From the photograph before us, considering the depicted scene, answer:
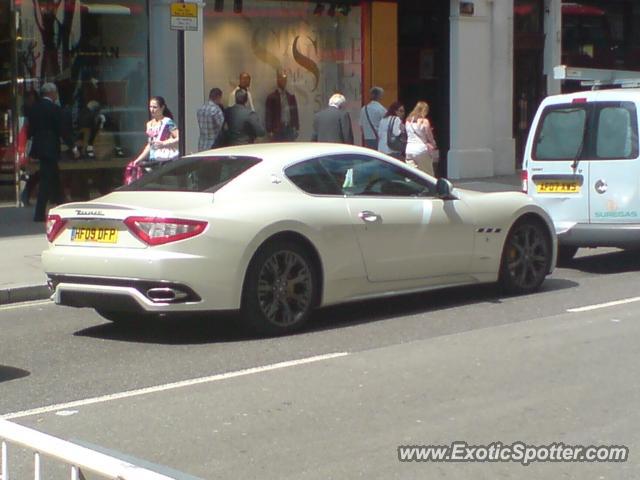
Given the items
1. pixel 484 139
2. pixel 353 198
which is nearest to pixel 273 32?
pixel 484 139

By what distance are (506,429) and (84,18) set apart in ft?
46.4

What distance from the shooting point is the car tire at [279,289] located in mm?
8898

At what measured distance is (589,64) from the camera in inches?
1076

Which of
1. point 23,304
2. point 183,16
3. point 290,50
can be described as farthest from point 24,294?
point 290,50

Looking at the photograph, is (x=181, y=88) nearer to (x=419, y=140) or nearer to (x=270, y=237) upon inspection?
(x=419, y=140)

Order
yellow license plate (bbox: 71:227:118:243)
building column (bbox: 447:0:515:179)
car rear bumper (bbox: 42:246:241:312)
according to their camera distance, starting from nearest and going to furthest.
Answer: car rear bumper (bbox: 42:246:241:312)
yellow license plate (bbox: 71:227:118:243)
building column (bbox: 447:0:515:179)

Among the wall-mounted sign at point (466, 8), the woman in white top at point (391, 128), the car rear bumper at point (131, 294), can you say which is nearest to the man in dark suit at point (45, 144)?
the woman in white top at point (391, 128)

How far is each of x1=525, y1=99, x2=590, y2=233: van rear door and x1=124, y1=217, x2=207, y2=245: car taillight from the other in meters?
5.52

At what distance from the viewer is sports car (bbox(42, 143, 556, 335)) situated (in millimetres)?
8664

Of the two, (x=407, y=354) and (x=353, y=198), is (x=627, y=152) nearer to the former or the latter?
(x=353, y=198)

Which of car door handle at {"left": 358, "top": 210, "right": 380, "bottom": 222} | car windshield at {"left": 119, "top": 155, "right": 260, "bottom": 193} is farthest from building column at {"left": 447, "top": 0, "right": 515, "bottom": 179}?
car windshield at {"left": 119, "top": 155, "right": 260, "bottom": 193}

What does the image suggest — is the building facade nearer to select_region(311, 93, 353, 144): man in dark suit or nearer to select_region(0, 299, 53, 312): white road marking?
select_region(311, 93, 353, 144): man in dark suit

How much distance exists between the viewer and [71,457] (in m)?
3.22

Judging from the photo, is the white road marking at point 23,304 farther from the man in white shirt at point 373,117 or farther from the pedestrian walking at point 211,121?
the man in white shirt at point 373,117
